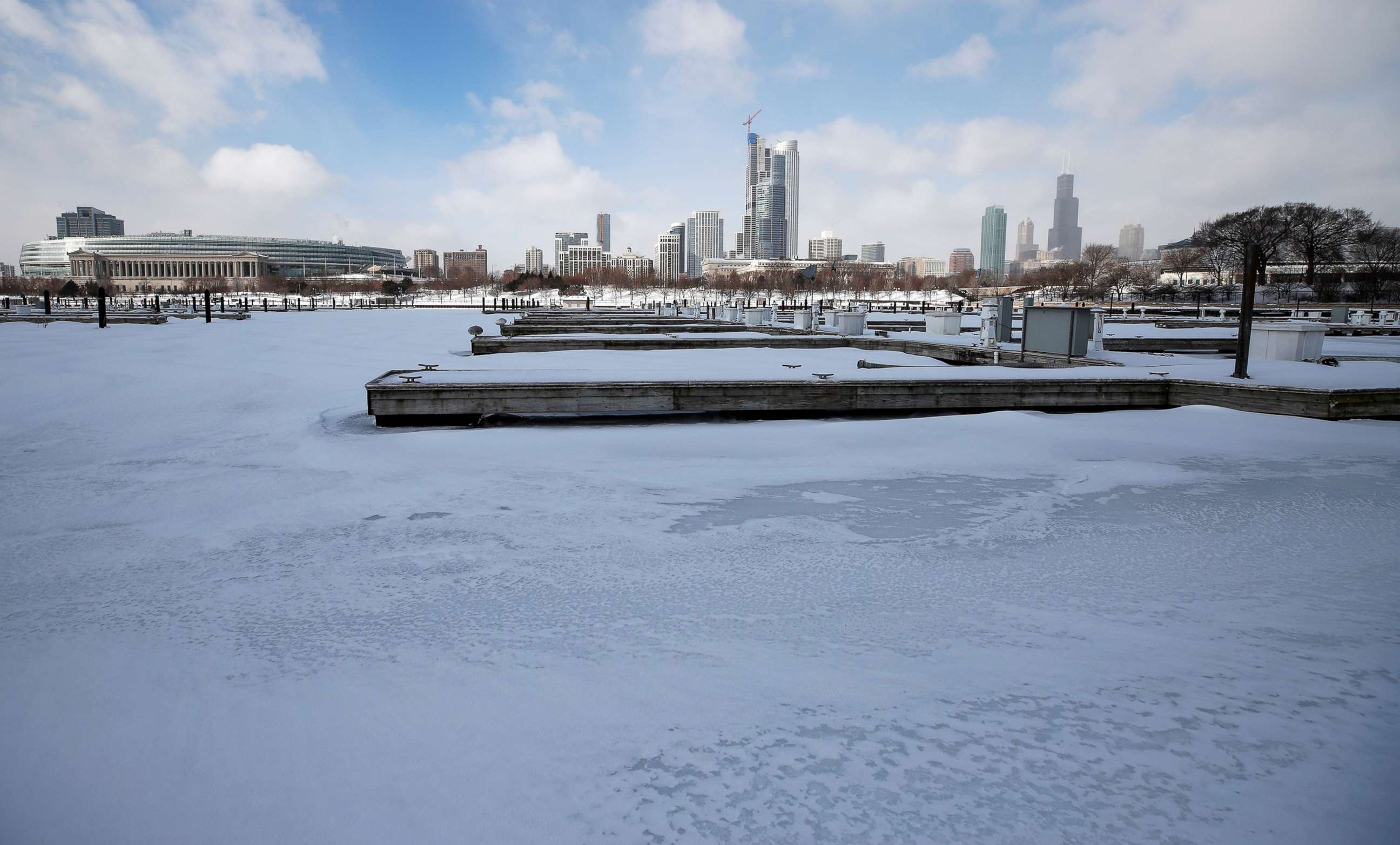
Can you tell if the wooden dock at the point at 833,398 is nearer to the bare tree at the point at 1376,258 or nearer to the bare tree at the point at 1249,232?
the bare tree at the point at 1376,258

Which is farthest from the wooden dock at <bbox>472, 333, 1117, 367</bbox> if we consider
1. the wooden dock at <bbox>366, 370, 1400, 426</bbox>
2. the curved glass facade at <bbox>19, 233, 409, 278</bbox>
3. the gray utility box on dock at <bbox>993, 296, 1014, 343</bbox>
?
the curved glass facade at <bbox>19, 233, 409, 278</bbox>

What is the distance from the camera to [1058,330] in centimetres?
1485

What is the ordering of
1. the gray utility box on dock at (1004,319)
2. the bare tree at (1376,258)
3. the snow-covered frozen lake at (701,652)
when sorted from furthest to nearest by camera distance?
the bare tree at (1376,258) < the gray utility box on dock at (1004,319) < the snow-covered frozen lake at (701,652)

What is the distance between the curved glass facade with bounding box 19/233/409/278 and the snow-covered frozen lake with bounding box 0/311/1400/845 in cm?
16874

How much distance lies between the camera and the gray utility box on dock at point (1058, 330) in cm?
1455

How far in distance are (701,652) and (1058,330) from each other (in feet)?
43.5

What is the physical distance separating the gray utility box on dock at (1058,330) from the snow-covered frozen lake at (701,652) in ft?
22.3

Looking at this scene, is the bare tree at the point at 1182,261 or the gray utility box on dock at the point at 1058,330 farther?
the bare tree at the point at 1182,261

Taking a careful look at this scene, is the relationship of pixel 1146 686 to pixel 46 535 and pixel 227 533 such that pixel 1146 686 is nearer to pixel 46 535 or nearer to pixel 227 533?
pixel 227 533

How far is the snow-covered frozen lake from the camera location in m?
2.74

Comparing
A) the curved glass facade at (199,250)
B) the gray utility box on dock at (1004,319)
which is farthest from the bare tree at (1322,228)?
the curved glass facade at (199,250)

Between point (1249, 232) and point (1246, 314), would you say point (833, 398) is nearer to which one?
point (1246, 314)

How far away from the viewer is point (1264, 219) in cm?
7606

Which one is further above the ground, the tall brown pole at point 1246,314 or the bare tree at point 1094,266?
the bare tree at point 1094,266
